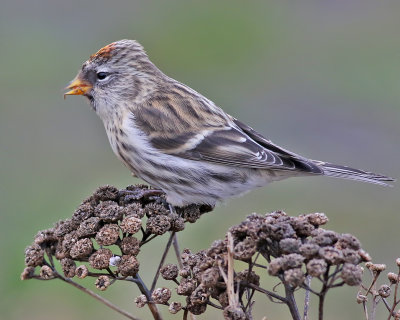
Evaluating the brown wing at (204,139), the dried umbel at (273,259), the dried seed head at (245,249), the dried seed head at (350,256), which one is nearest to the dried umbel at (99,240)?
the dried umbel at (273,259)

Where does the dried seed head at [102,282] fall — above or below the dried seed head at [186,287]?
below

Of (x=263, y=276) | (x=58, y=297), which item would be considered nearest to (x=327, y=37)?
(x=263, y=276)

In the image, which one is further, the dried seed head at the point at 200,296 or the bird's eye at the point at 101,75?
the bird's eye at the point at 101,75

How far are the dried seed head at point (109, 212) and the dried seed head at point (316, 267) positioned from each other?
0.85m

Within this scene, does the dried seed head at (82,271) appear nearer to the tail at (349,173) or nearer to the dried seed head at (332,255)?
the dried seed head at (332,255)

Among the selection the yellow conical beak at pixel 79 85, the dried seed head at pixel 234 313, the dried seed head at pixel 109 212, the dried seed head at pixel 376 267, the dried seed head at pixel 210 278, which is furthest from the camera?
the yellow conical beak at pixel 79 85

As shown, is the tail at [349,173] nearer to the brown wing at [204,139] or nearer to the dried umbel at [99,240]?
the brown wing at [204,139]

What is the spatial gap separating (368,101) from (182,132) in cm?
634

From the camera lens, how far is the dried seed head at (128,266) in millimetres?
2938

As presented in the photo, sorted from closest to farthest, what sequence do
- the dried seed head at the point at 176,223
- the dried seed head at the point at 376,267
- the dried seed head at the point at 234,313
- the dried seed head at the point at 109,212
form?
the dried seed head at the point at 234,313 → the dried seed head at the point at 376,267 → the dried seed head at the point at 109,212 → the dried seed head at the point at 176,223

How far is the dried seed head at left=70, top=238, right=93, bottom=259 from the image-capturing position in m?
2.96

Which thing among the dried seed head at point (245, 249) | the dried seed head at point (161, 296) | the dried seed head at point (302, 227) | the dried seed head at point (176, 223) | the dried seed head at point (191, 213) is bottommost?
the dried seed head at point (161, 296)

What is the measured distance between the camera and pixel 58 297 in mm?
5625

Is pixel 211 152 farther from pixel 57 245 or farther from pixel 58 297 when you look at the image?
pixel 58 297
